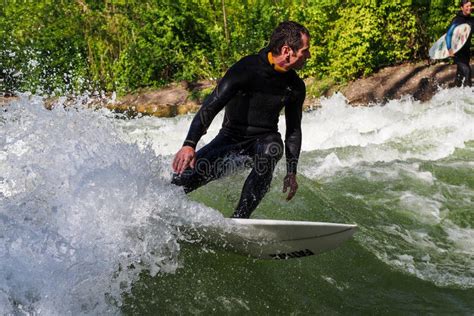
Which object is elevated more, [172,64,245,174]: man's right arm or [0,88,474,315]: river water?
[172,64,245,174]: man's right arm

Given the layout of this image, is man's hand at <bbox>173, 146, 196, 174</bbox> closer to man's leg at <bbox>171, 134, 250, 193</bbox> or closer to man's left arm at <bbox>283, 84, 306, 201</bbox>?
man's leg at <bbox>171, 134, 250, 193</bbox>

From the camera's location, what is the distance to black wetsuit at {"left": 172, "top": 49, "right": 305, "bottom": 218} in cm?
428

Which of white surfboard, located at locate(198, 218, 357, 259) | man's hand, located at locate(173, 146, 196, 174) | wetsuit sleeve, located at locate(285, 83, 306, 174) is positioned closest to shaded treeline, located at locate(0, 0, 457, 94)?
wetsuit sleeve, located at locate(285, 83, 306, 174)

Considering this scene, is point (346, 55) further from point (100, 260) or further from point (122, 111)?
point (100, 260)

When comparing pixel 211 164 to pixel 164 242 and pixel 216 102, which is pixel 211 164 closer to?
pixel 216 102

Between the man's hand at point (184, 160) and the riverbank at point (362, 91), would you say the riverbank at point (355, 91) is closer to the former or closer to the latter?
the riverbank at point (362, 91)

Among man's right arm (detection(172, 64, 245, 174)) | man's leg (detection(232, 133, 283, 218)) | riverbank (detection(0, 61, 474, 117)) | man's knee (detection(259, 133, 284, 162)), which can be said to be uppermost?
man's right arm (detection(172, 64, 245, 174))

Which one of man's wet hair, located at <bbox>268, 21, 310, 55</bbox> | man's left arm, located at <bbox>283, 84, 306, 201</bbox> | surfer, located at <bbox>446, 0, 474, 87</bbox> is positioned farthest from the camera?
surfer, located at <bbox>446, 0, 474, 87</bbox>

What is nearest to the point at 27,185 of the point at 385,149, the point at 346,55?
the point at 385,149

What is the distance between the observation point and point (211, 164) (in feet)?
14.6

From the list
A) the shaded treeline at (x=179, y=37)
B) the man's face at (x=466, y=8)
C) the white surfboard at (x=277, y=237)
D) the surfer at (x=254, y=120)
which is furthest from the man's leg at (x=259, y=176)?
the shaded treeline at (x=179, y=37)

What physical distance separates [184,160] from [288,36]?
1.03 metres

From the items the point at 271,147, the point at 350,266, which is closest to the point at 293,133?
the point at 271,147

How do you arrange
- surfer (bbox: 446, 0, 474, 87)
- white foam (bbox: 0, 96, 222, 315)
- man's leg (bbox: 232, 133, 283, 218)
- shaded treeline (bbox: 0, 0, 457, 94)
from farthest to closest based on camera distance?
shaded treeline (bbox: 0, 0, 457, 94)
surfer (bbox: 446, 0, 474, 87)
man's leg (bbox: 232, 133, 283, 218)
white foam (bbox: 0, 96, 222, 315)
